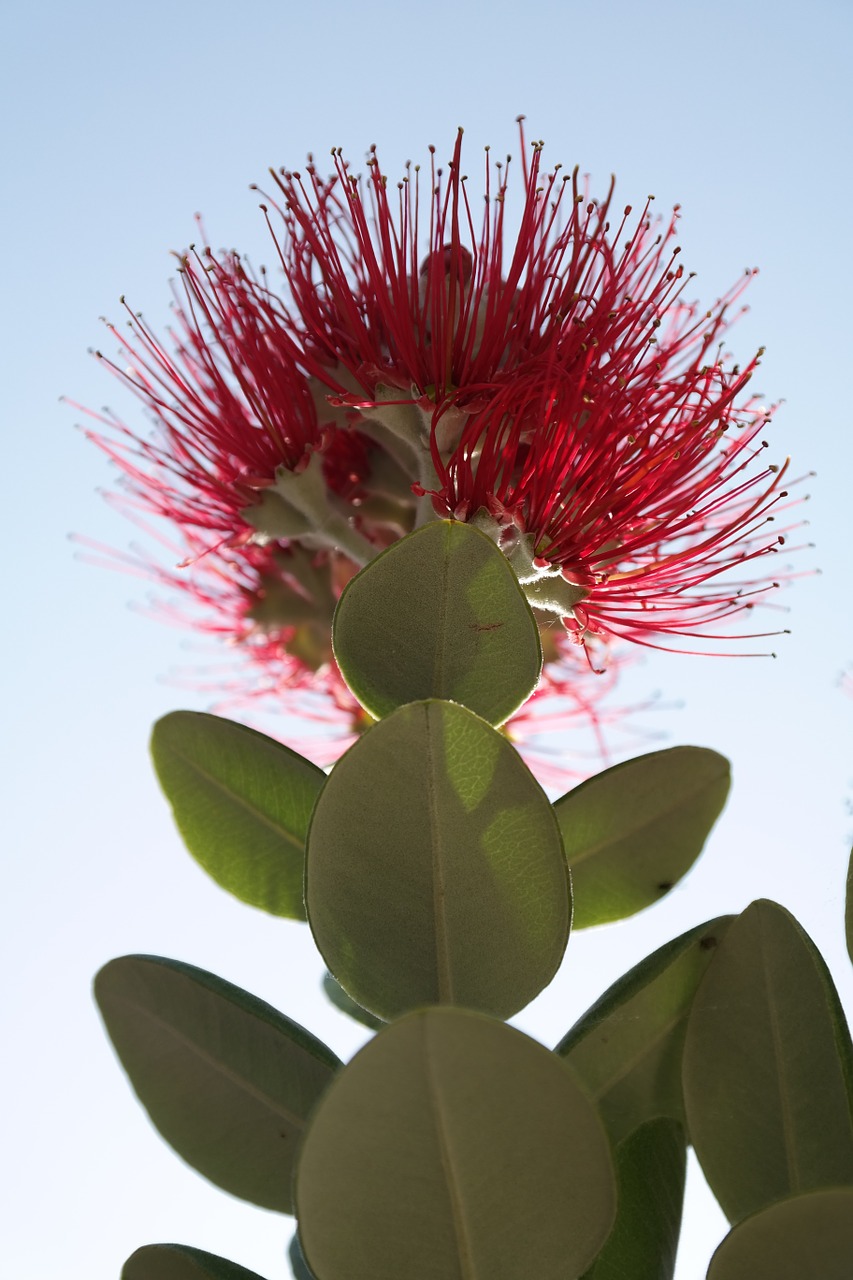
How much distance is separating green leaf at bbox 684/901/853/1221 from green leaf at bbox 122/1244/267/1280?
25 centimetres

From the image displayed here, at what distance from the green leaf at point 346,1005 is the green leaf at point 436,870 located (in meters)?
0.16

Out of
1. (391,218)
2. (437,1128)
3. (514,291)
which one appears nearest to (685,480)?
(514,291)

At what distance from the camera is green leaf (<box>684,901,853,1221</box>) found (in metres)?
0.61

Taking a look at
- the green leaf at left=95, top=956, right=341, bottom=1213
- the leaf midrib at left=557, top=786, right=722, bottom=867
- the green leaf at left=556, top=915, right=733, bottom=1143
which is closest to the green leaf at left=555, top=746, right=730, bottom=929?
the leaf midrib at left=557, top=786, right=722, bottom=867

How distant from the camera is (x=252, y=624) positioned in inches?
48.3

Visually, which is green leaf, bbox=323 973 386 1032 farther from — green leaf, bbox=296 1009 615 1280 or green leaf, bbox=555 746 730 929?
green leaf, bbox=296 1009 615 1280

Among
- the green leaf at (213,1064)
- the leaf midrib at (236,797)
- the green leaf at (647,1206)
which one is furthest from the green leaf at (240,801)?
the green leaf at (647,1206)

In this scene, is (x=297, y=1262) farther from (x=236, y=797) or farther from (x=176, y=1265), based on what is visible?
(x=236, y=797)

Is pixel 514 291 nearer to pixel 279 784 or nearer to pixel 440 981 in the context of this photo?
pixel 279 784

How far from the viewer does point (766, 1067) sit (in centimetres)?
62

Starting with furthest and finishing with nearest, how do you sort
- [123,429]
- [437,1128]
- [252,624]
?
[252,624]
[123,429]
[437,1128]

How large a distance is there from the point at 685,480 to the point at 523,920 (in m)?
0.45

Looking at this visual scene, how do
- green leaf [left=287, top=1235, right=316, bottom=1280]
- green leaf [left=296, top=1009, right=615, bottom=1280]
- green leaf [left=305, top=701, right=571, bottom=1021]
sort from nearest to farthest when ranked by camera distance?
green leaf [left=296, top=1009, right=615, bottom=1280] → green leaf [left=305, top=701, right=571, bottom=1021] → green leaf [left=287, top=1235, right=316, bottom=1280]

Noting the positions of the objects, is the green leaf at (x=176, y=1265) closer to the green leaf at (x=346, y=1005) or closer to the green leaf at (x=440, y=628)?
the green leaf at (x=346, y=1005)
